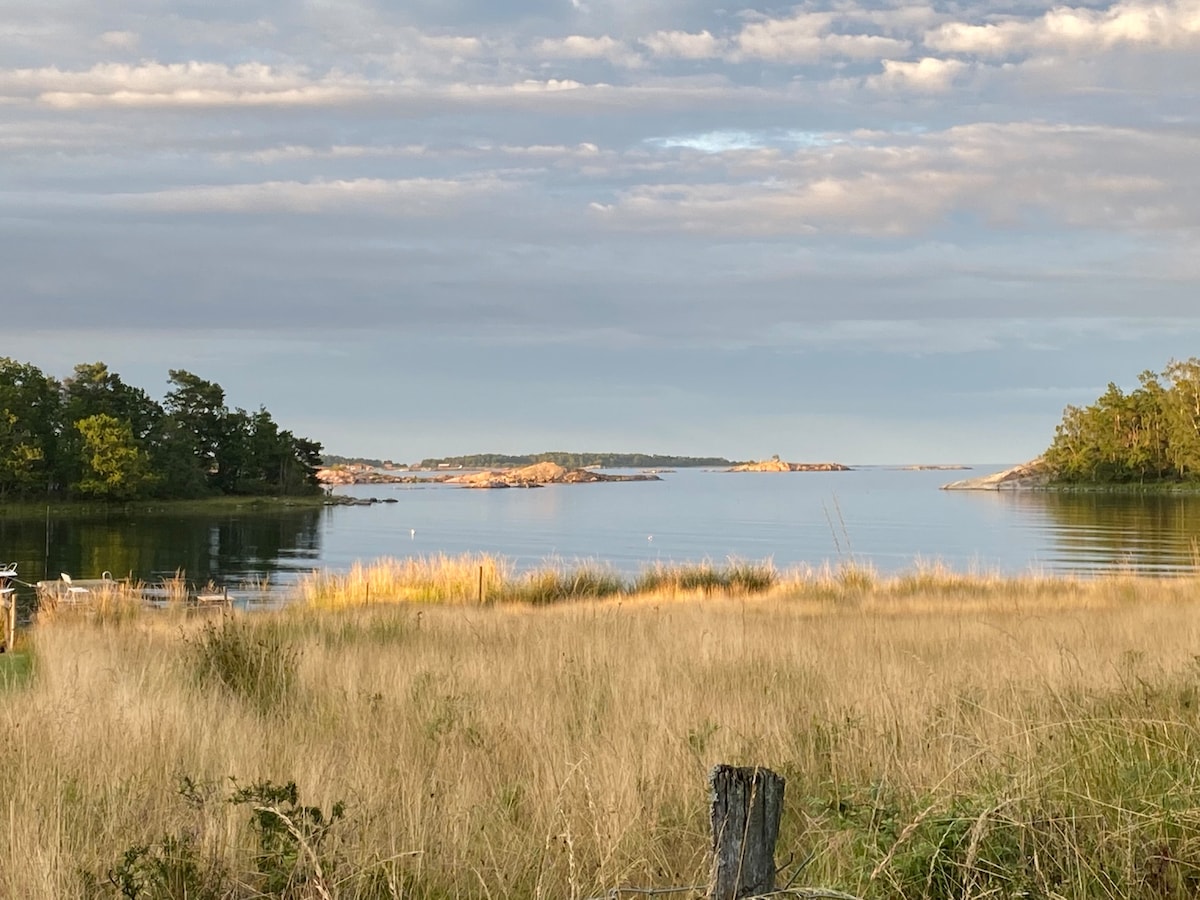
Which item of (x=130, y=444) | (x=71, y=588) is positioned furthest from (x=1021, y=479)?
(x=71, y=588)

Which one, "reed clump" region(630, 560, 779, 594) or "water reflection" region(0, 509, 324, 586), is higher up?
"reed clump" region(630, 560, 779, 594)

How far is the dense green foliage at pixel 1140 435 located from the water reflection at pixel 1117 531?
5.84 metres

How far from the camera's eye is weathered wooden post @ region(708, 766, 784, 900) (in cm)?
297

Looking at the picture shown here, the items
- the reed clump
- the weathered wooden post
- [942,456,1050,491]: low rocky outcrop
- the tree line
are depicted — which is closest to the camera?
the weathered wooden post

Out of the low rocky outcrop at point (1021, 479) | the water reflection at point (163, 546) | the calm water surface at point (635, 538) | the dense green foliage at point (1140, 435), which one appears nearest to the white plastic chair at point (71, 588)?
the water reflection at point (163, 546)

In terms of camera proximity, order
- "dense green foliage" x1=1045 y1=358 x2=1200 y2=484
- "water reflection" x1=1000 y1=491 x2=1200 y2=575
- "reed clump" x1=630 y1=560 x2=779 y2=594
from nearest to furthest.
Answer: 1. "reed clump" x1=630 y1=560 x2=779 y2=594
2. "water reflection" x1=1000 y1=491 x2=1200 y2=575
3. "dense green foliage" x1=1045 y1=358 x2=1200 y2=484

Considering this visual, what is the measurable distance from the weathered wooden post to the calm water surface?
22615 mm

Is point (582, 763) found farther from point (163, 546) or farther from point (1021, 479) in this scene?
point (1021, 479)

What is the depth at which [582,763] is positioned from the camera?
17.5 feet

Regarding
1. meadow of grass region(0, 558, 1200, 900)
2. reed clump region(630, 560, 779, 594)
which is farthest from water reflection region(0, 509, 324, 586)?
meadow of grass region(0, 558, 1200, 900)

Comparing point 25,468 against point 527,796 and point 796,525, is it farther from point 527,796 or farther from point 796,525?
point 527,796

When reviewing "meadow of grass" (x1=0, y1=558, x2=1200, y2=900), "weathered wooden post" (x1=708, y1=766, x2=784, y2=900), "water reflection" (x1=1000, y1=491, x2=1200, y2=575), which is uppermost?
"weathered wooden post" (x1=708, y1=766, x2=784, y2=900)

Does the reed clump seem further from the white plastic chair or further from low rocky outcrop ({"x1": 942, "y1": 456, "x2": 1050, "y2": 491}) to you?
low rocky outcrop ({"x1": 942, "y1": 456, "x2": 1050, "y2": 491})

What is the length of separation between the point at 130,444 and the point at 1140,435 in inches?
3622
